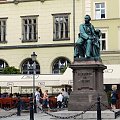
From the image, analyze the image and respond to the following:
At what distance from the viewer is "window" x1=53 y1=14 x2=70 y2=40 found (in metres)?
43.1

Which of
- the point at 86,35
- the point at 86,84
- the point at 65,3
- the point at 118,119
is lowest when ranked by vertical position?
the point at 118,119

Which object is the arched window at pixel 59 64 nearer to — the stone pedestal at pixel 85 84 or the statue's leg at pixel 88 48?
the statue's leg at pixel 88 48

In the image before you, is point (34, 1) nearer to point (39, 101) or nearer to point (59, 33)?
point (59, 33)

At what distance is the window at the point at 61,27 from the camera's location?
43062 mm

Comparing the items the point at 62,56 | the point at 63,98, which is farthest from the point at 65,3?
the point at 63,98

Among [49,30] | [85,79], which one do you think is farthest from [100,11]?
[85,79]

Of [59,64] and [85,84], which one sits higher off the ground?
[59,64]

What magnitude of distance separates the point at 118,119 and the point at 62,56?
970 inches

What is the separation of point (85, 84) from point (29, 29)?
24853mm

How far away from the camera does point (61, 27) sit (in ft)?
142

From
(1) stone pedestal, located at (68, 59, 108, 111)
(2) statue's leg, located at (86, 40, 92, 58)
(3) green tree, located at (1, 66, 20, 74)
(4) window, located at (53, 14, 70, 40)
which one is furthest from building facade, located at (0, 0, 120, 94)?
(1) stone pedestal, located at (68, 59, 108, 111)

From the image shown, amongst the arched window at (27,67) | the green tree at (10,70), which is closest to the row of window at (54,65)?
the arched window at (27,67)

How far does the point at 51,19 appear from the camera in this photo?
43438 millimetres

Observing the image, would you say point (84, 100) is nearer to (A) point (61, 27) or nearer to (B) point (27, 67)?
(A) point (61, 27)
